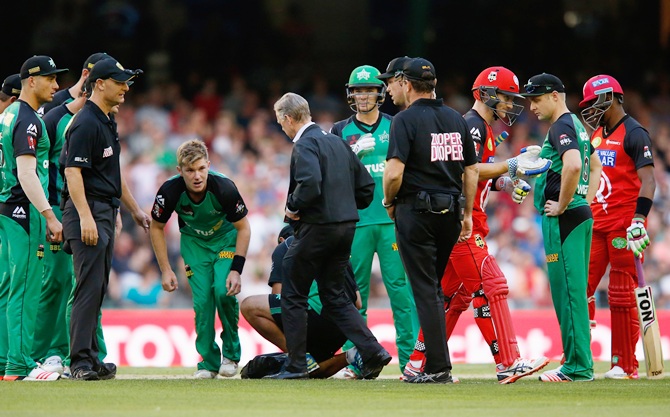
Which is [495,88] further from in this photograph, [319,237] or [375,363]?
[375,363]

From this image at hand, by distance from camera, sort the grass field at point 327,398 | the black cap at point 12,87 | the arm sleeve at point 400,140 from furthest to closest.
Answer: the black cap at point 12,87, the arm sleeve at point 400,140, the grass field at point 327,398

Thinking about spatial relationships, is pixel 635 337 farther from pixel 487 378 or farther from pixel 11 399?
pixel 11 399

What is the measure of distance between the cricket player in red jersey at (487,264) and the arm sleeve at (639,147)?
1135 millimetres

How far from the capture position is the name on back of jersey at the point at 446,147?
8.62 m

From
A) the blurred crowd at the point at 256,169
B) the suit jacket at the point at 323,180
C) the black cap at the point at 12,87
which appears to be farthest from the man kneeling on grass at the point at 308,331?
the blurred crowd at the point at 256,169

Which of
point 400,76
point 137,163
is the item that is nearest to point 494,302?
point 400,76

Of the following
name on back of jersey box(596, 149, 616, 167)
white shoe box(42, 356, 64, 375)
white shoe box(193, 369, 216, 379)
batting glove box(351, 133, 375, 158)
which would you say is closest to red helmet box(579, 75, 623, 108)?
name on back of jersey box(596, 149, 616, 167)

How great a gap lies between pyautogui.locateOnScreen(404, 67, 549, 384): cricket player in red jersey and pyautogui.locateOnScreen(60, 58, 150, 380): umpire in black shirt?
2.59 m

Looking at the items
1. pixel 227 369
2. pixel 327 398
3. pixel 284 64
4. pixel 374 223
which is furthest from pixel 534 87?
pixel 284 64

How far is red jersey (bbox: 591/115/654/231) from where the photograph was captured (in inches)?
391

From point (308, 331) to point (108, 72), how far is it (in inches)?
107

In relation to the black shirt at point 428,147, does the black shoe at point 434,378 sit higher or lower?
lower

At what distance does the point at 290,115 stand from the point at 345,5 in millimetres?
13773

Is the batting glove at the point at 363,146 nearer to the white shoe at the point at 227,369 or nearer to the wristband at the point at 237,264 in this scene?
the wristband at the point at 237,264
